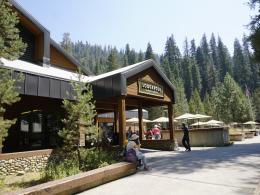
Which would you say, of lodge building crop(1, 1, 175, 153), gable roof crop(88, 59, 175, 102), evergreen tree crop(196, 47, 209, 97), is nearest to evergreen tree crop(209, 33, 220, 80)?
evergreen tree crop(196, 47, 209, 97)

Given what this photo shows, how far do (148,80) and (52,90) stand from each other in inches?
241

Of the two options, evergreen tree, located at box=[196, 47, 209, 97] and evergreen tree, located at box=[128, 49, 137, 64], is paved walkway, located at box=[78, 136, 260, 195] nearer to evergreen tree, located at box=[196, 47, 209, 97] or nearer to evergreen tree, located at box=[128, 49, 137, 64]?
evergreen tree, located at box=[196, 47, 209, 97]

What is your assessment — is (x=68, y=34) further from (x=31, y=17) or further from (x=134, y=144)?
(x=134, y=144)

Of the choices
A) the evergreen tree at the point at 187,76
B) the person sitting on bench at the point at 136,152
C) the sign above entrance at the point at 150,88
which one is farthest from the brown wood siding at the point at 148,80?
the evergreen tree at the point at 187,76

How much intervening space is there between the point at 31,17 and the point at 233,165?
14.8 meters

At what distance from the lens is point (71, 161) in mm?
11375

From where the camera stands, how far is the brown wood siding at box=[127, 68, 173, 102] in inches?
604

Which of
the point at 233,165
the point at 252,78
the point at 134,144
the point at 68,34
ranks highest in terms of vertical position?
the point at 68,34

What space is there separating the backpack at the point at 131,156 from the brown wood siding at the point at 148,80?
4.73 meters

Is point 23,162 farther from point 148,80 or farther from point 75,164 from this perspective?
point 148,80

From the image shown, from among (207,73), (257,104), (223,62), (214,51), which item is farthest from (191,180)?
(214,51)

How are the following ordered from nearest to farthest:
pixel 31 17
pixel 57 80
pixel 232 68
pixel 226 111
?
pixel 57 80
pixel 31 17
pixel 226 111
pixel 232 68

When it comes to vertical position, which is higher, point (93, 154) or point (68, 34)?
point (68, 34)

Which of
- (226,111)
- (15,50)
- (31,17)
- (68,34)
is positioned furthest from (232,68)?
(15,50)
